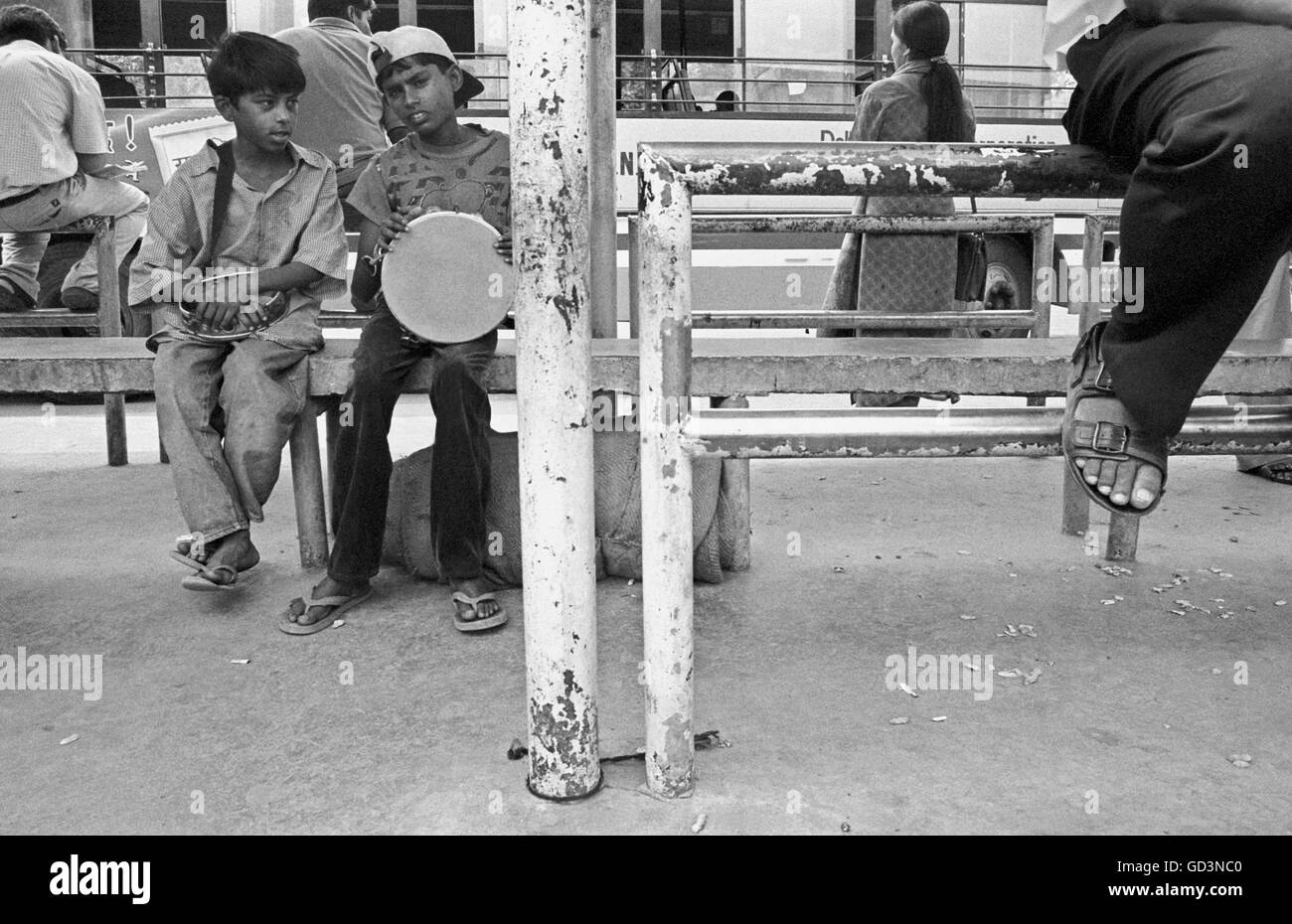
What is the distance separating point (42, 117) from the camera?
422 cm

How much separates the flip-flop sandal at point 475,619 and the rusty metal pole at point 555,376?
2.80 ft

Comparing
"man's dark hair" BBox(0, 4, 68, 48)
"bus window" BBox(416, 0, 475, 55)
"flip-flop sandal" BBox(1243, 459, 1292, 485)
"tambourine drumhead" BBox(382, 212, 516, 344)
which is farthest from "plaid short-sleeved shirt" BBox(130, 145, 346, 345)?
"bus window" BBox(416, 0, 475, 55)

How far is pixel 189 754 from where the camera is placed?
1921 mm

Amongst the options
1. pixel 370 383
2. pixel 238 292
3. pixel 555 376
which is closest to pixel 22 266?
pixel 238 292

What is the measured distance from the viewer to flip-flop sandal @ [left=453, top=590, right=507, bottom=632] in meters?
2.52

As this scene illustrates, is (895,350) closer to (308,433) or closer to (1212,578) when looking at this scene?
(1212,578)

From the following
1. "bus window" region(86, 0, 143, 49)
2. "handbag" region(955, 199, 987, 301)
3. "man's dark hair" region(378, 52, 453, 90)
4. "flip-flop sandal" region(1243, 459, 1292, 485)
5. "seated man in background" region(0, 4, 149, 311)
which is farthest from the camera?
"bus window" region(86, 0, 143, 49)

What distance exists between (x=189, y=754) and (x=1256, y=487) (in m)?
3.48

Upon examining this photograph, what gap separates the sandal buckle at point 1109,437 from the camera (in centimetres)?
148

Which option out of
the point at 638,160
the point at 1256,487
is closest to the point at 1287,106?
the point at 638,160

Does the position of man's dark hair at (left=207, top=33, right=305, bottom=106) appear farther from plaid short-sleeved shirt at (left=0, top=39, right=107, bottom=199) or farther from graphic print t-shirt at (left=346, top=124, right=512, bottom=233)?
plaid short-sleeved shirt at (left=0, top=39, right=107, bottom=199)

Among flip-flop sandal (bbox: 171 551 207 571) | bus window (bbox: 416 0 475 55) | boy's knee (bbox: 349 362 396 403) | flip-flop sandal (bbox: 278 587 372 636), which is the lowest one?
flip-flop sandal (bbox: 278 587 372 636)

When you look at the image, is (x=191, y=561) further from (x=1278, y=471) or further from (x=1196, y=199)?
(x=1278, y=471)

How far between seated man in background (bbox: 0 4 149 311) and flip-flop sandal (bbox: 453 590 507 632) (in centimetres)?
222
